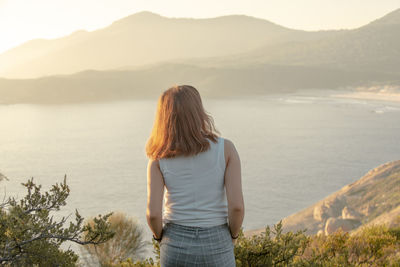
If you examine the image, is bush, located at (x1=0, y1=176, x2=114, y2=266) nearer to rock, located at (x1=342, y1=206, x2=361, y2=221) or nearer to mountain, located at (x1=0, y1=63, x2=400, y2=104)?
rock, located at (x1=342, y1=206, x2=361, y2=221)

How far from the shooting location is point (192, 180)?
2100 mm

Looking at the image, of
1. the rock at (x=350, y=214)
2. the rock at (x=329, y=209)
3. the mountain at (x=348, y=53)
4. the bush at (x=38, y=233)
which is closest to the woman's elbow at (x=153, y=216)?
the bush at (x=38, y=233)

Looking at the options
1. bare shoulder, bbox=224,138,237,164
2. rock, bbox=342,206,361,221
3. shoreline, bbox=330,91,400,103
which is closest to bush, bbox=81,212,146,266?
rock, bbox=342,206,361,221

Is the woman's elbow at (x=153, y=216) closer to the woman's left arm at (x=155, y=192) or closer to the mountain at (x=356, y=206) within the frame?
the woman's left arm at (x=155, y=192)

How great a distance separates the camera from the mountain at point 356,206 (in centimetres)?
1866

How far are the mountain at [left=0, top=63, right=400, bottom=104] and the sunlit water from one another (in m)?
10.4

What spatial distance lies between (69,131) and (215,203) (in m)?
83.1

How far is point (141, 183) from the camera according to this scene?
4412 cm

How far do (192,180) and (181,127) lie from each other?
0.27 m

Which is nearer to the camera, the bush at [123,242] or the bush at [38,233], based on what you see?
the bush at [38,233]

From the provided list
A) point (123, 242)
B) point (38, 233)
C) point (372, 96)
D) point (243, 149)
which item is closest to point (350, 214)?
point (123, 242)

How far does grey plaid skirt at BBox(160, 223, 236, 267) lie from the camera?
209 cm

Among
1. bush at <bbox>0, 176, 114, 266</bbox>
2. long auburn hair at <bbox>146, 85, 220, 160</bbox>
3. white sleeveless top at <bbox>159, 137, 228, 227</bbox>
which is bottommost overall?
bush at <bbox>0, 176, 114, 266</bbox>

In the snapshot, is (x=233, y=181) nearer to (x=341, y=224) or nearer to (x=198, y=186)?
(x=198, y=186)
